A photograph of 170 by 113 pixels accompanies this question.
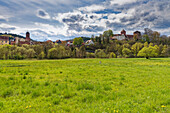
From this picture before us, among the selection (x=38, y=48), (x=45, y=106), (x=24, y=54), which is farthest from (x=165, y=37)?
(x=45, y=106)

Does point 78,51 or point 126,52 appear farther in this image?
point 78,51

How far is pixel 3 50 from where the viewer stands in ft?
243

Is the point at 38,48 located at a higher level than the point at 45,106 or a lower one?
higher

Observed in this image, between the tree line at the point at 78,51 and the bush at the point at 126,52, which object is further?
the bush at the point at 126,52

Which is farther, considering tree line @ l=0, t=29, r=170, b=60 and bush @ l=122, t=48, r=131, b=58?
bush @ l=122, t=48, r=131, b=58

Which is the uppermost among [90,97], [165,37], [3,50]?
[165,37]

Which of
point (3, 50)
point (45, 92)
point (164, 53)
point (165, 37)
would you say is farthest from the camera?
point (165, 37)

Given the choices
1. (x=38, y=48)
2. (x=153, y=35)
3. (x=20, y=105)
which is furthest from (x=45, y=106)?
(x=153, y=35)

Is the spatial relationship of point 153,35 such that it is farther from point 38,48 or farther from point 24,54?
point 24,54

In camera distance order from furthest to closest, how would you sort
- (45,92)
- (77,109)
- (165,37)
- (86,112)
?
1. (165,37)
2. (45,92)
3. (77,109)
4. (86,112)

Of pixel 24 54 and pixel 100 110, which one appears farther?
pixel 24 54

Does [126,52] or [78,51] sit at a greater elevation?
[78,51]

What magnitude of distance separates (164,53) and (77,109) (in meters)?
117

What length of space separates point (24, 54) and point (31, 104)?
85148 millimetres
